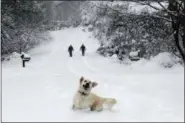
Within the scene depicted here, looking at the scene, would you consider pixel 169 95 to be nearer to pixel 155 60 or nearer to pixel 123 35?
pixel 155 60

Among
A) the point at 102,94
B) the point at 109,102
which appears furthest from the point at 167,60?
the point at 109,102

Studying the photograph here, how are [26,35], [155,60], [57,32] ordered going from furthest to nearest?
[57,32] → [26,35] → [155,60]

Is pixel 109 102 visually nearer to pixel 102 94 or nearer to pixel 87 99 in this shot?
pixel 87 99

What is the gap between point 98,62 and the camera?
3083cm

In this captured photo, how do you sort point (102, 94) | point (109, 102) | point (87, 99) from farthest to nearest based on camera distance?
point (102, 94) → point (109, 102) → point (87, 99)

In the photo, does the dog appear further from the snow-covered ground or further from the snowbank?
the snowbank

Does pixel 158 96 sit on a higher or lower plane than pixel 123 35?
lower

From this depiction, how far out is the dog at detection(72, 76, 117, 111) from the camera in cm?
938

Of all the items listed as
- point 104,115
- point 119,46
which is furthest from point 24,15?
point 104,115

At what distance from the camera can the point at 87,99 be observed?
952 centimetres

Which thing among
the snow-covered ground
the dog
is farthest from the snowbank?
the dog

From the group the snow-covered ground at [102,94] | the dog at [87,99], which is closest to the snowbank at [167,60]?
the snow-covered ground at [102,94]

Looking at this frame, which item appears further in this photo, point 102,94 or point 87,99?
point 102,94

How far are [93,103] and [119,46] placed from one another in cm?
2059
